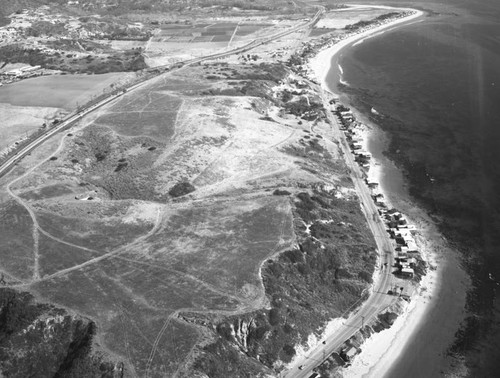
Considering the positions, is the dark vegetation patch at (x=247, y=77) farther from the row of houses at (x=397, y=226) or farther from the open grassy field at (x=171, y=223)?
the row of houses at (x=397, y=226)

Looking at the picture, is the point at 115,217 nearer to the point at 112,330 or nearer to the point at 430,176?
the point at 112,330

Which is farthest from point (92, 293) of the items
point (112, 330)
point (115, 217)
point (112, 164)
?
point (112, 164)

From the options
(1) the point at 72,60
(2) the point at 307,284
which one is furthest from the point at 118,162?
(1) the point at 72,60

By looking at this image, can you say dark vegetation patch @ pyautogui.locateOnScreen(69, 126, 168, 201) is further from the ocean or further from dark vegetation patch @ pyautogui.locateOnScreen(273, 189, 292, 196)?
the ocean

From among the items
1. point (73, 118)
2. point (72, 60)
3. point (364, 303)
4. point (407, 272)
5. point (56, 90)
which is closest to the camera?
point (364, 303)

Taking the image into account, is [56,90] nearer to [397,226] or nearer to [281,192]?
[281,192]

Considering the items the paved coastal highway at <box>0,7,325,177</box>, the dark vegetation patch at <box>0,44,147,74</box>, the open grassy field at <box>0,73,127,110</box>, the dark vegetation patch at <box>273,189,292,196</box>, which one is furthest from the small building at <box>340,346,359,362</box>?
the dark vegetation patch at <box>0,44,147,74</box>
